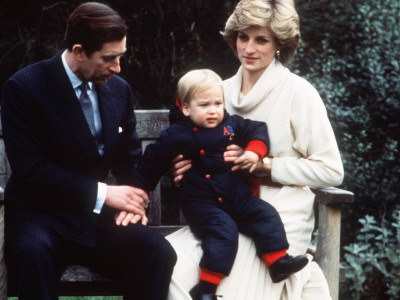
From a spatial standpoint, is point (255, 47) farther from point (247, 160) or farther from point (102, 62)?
point (102, 62)

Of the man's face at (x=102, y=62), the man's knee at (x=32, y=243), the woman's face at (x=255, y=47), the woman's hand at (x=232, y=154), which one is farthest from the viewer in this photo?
the woman's face at (x=255, y=47)

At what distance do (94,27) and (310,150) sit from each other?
133cm

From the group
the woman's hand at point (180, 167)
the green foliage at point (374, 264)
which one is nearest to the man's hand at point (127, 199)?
the woman's hand at point (180, 167)

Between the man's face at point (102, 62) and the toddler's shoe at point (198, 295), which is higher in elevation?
the man's face at point (102, 62)

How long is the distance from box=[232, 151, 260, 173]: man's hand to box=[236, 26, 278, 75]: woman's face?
0.54 meters

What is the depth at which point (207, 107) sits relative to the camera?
3959 mm

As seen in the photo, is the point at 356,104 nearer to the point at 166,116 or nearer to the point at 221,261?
the point at 166,116

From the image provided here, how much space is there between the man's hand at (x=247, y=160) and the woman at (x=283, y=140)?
4 centimetres

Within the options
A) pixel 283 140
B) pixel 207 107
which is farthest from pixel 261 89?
pixel 207 107

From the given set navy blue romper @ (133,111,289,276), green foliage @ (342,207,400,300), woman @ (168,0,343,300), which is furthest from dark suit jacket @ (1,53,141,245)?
green foliage @ (342,207,400,300)

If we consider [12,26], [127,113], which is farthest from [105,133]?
[12,26]

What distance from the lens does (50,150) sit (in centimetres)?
395

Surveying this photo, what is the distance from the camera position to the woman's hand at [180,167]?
406 cm

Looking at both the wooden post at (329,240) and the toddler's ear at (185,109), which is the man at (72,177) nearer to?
the toddler's ear at (185,109)
